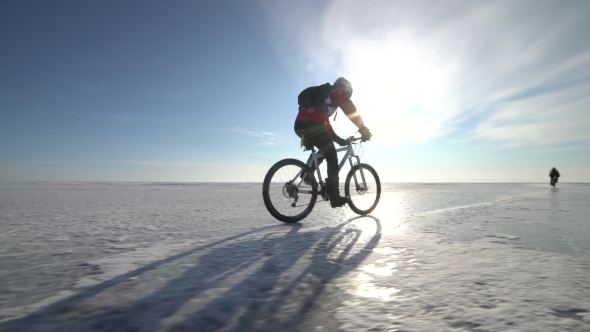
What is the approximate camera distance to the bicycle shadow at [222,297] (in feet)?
3.40

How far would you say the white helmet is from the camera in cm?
431

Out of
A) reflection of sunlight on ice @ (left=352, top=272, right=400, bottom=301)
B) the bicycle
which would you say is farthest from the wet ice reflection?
the bicycle

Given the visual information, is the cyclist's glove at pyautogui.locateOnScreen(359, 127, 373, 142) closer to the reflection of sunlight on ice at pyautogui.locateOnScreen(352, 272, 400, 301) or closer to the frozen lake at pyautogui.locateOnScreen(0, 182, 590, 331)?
the frozen lake at pyautogui.locateOnScreen(0, 182, 590, 331)

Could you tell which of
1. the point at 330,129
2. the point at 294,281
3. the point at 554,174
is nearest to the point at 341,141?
the point at 330,129

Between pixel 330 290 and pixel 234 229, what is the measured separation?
1.94 m

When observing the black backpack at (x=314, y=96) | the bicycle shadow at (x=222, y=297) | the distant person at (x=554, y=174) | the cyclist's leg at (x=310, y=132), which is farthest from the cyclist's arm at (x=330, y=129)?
the distant person at (x=554, y=174)

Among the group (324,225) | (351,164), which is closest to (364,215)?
(351,164)

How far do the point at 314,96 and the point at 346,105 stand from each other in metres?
0.58

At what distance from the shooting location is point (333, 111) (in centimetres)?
438

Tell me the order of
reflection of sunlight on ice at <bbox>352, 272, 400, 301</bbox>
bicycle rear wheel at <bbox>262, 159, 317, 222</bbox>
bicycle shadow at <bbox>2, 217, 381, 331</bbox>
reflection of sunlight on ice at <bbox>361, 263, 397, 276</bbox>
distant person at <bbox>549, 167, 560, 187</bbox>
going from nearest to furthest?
1. bicycle shadow at <bbox>2, 217, 381, 331</bbox>
2. reflection of sunlight on ice at <bbox>352, 272, 400, 301</bbox>
3. reflection of sunlight on ice at <bbox>361, 263, 397, 276</bbox>
4. bicycle rear wheel at <bbox>262, 159, 317, 222</bbox>
5. distant person at <bbox>549, 167, 560, 187</bbox>

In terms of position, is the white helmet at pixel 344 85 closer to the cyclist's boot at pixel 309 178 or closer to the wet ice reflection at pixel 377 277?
the cyclist's boot at pixel 309 178

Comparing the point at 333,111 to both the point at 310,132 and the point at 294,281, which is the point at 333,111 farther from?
the point at 294,281

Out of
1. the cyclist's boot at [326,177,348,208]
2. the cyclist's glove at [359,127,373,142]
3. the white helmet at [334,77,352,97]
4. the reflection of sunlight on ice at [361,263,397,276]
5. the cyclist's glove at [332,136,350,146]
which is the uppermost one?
the white helmet at [334,77,352,97]

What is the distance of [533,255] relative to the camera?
1.99 meters
